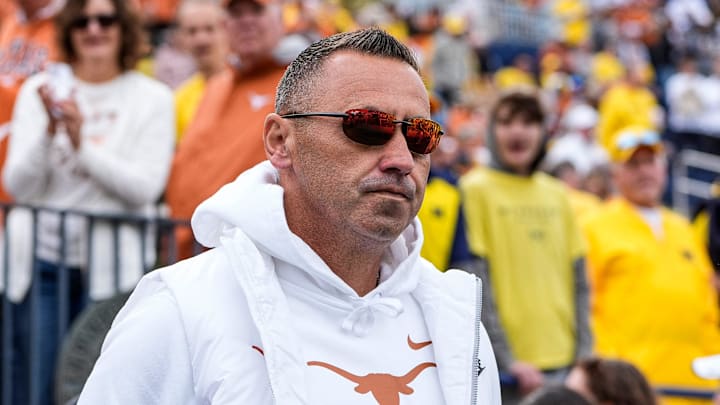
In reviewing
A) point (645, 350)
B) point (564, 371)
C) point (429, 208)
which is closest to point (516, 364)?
point (564, 371)

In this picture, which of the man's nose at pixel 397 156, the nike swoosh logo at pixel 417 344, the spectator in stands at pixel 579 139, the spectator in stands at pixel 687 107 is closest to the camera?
the man's nose at pixel 397 156

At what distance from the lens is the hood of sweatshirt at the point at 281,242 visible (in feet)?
7.20

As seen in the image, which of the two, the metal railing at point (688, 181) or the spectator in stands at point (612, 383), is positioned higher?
the spectator in stands at point (612, 383)

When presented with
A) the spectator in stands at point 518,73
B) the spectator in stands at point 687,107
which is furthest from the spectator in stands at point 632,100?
the spectator in stands at point 518,73

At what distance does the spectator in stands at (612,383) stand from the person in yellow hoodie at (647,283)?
4.81 ft

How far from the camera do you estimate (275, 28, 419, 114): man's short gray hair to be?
223 cm

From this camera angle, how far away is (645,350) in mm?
5996

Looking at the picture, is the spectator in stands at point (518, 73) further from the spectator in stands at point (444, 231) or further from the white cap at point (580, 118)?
the spectator in stands at point (444, 231)

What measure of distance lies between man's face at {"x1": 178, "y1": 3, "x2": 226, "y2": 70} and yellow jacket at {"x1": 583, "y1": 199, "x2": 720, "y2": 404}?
7.85 feet

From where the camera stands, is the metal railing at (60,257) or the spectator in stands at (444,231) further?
the spectator in stands at (444,231)

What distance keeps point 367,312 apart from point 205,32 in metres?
4.11

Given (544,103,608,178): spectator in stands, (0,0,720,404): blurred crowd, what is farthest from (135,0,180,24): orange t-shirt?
(544,103,608,178): spectator in stands

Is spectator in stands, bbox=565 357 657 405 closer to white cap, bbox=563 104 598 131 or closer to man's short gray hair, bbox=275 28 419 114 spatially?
man's short gray hair, bbox=275 28 419 114

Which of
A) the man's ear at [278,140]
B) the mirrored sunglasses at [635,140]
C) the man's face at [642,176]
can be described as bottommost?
the man's face at [642,176]
